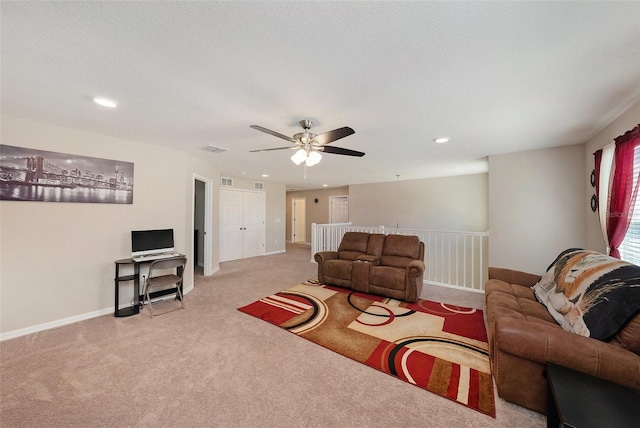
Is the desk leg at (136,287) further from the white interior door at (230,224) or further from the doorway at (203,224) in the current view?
the white interior door at (230,224)

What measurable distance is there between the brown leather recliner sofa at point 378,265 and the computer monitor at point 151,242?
8.36 feet

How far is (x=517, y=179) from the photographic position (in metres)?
3.66

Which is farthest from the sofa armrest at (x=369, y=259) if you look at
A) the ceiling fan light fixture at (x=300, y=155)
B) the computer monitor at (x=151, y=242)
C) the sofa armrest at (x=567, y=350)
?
the computer monitor at (x=151, y=242)

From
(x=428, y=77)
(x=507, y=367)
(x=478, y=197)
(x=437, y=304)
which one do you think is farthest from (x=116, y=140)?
(x=478, y=197)

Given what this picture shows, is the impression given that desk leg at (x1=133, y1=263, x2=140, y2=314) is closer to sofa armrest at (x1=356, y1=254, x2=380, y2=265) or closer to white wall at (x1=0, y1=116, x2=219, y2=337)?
white wall at (x1=0, y1=116, x2=219, y2=337)

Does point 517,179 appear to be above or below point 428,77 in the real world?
below

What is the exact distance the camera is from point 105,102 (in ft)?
7.00

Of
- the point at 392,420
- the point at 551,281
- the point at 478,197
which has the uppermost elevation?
the point at 478,197

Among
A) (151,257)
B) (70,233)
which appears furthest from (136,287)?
(70,233)

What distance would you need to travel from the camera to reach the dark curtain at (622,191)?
2111 millimetres

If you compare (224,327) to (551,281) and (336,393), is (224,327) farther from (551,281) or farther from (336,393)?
(551,281)

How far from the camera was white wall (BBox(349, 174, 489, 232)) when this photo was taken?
6.10 metres

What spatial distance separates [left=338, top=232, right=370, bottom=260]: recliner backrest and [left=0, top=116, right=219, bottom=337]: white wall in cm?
314

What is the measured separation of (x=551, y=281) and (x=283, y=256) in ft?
19.9
